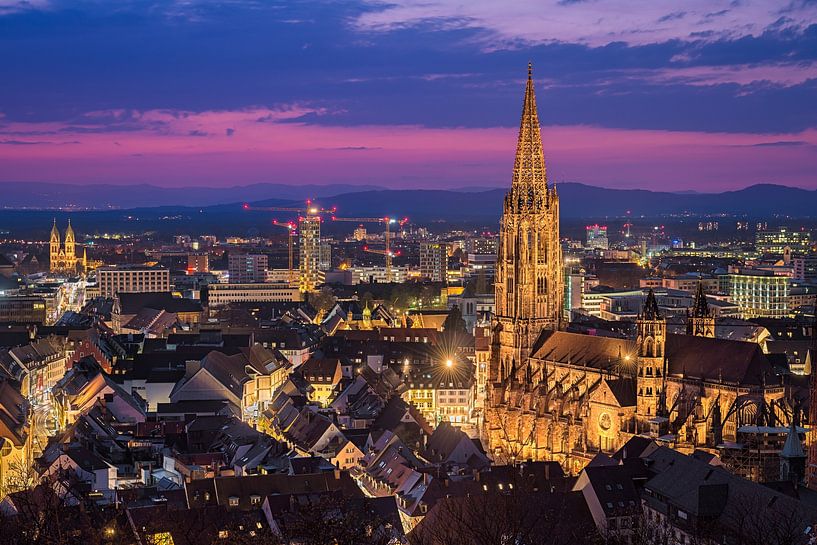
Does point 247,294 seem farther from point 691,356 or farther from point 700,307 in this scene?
point 691,356

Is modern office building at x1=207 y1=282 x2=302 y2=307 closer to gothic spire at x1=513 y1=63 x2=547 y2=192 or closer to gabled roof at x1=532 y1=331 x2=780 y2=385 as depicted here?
gothic spire at x1=513 y1=63 x2=547 y2=192

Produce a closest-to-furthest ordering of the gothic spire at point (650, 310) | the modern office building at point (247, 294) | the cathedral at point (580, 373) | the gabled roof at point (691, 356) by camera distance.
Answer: the gabled roof at point (691, 356), the cathedral at point (580, 373), the gothic spire at point (650, 310), the modern office building at point (247, 294)

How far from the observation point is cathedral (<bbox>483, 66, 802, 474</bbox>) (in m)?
72.4

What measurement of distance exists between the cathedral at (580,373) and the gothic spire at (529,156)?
0.26 ft

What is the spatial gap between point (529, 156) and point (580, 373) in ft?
62.5

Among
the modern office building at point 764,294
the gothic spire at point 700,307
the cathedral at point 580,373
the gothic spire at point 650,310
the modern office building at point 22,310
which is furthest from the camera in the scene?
the modern office building at point 764,294

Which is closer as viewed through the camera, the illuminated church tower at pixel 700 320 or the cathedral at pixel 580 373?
the cathedral at pixel 580 373

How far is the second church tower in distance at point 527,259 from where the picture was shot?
94.2 m

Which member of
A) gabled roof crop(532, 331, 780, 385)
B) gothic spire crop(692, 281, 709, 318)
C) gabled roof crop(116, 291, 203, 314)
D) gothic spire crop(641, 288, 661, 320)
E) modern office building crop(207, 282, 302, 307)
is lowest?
modern office building crop(207, 282, 302, 307)

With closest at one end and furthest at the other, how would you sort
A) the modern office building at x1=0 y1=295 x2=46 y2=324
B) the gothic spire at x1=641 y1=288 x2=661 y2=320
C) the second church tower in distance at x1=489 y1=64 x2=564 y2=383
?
1. the gothic spire at x1=641 y1=288 x2=661 y2=320
2. the second church tower in distance at x1=489 y1=64 x2=564 y2=383
3. the modern office building at x1=0 y1=295 x2=46 y2=324

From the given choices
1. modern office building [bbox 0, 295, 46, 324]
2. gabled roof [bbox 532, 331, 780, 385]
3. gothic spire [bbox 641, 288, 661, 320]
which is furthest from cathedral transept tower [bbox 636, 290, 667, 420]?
modern office building [bbox 0, 295, 46, 324]

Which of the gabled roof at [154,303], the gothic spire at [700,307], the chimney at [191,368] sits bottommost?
the gabled roof at [154,303]

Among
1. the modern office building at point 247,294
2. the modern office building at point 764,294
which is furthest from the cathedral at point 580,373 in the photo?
the modern office building at point 247,294

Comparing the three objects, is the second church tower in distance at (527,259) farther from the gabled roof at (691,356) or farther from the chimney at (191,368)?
the chimney at (191,368)
